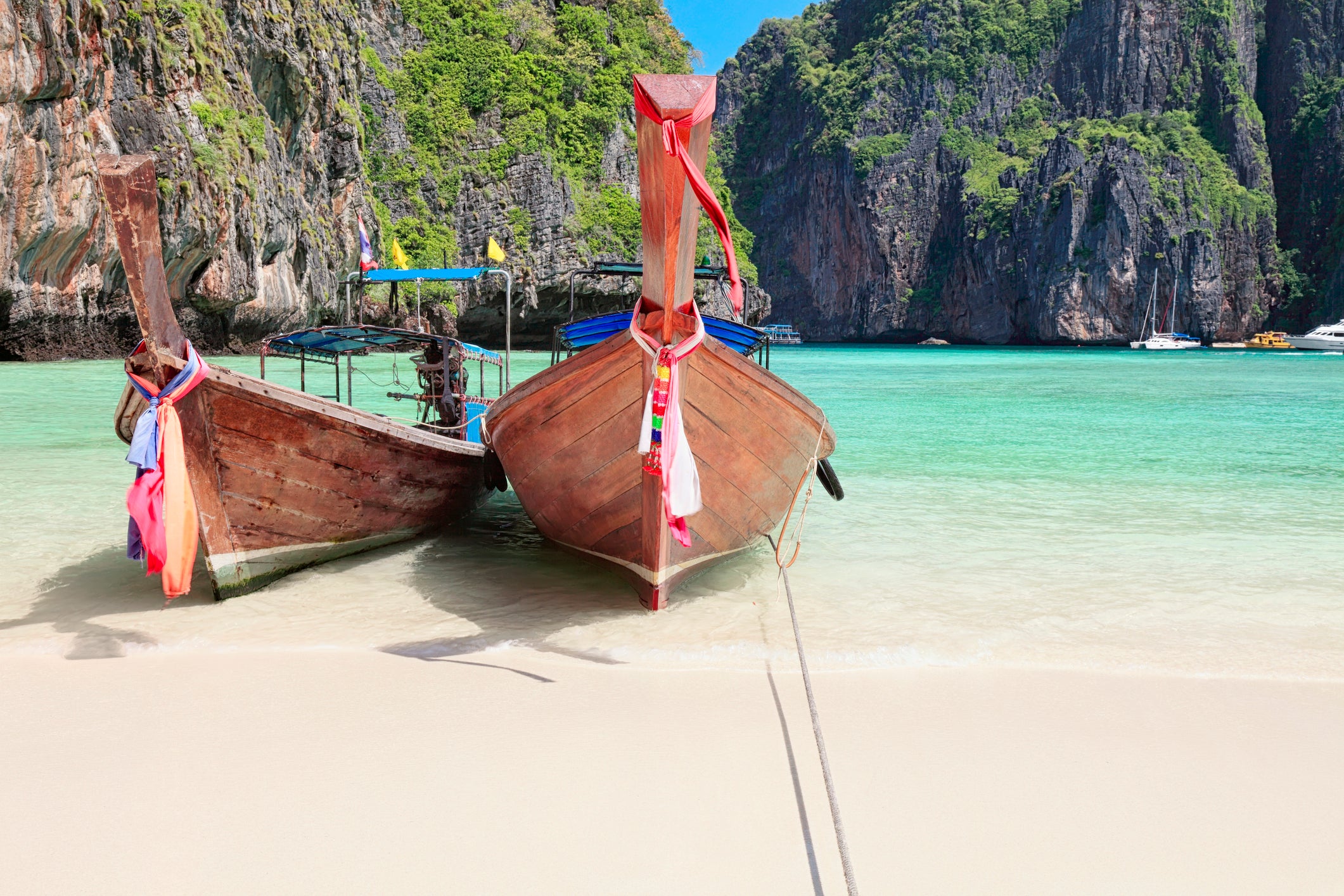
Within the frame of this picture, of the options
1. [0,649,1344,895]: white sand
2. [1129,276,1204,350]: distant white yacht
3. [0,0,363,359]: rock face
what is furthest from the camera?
[1129,276,1204,350]: distant white yacht

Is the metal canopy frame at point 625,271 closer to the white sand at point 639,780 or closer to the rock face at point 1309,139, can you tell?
the white sand at point 639,780

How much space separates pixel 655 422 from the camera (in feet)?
13.1

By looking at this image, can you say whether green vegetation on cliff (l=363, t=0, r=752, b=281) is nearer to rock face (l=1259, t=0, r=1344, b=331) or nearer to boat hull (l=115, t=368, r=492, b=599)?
boat hull (l=115, t=368, r=492, b=599)

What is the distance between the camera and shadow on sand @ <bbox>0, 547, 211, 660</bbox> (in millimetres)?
4230

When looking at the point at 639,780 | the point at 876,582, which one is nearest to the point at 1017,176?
the point at 876,582

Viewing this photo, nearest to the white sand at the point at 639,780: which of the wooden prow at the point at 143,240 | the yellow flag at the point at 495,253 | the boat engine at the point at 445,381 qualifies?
the wooden prow at the point at 143,240

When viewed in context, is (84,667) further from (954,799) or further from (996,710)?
(996,710)

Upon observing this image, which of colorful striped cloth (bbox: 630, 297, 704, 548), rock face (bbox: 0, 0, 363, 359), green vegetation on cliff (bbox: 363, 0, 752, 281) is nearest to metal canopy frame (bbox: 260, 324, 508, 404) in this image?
colorful striped cloth (bbox: 630, 297, 704, 548)

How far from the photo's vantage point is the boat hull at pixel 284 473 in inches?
179

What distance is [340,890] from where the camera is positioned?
236cm

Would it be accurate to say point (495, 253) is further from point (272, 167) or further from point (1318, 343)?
point (1318, 343)

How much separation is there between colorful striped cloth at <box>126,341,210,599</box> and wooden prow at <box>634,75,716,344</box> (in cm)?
231

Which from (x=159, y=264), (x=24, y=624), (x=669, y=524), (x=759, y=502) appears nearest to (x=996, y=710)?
(x=669, y=524)

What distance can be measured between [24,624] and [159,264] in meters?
2.01
